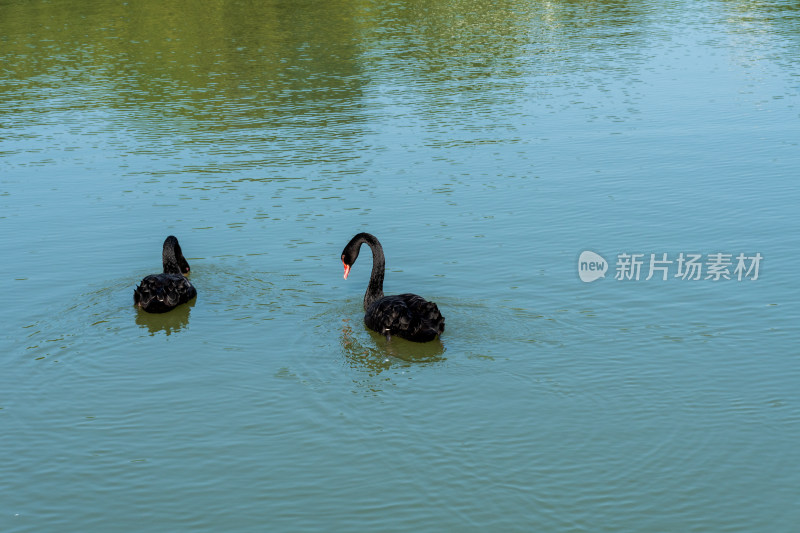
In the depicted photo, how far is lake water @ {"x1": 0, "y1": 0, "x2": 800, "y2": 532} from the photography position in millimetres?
9695

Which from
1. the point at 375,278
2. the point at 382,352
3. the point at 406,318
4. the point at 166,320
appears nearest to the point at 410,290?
the point at 375,278

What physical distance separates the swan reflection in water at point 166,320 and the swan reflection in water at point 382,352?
239 cm

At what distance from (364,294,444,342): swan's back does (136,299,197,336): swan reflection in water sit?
2814mm

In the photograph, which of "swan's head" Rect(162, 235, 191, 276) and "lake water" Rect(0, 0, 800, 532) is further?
"swan's head" Rect(162, 235, 191, 276)

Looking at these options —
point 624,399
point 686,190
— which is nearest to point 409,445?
point 624,399

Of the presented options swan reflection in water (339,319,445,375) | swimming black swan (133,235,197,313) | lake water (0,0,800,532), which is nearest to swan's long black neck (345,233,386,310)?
lake water (0,0,800,532)

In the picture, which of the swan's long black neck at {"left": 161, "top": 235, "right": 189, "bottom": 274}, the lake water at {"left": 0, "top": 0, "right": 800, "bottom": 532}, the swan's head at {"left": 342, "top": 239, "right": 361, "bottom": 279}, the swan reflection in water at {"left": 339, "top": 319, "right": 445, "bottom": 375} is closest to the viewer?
the lake water at {"left": 0, "top": 0, "right": 800, "bottom": 532}

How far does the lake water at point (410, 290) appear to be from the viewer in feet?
31.8

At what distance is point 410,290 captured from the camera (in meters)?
15.1

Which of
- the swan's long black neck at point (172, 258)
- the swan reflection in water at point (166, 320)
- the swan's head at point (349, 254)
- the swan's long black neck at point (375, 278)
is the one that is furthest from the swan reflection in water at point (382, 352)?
the swan's long black neck at point (172, 258)

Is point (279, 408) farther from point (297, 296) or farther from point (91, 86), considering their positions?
point (91, 86)

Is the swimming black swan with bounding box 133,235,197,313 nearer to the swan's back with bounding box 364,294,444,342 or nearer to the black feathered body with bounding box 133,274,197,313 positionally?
the black feathered body with bounding box 133,274,197,313

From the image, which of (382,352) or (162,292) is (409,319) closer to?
(382,352)

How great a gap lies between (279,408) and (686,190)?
11017 mm
